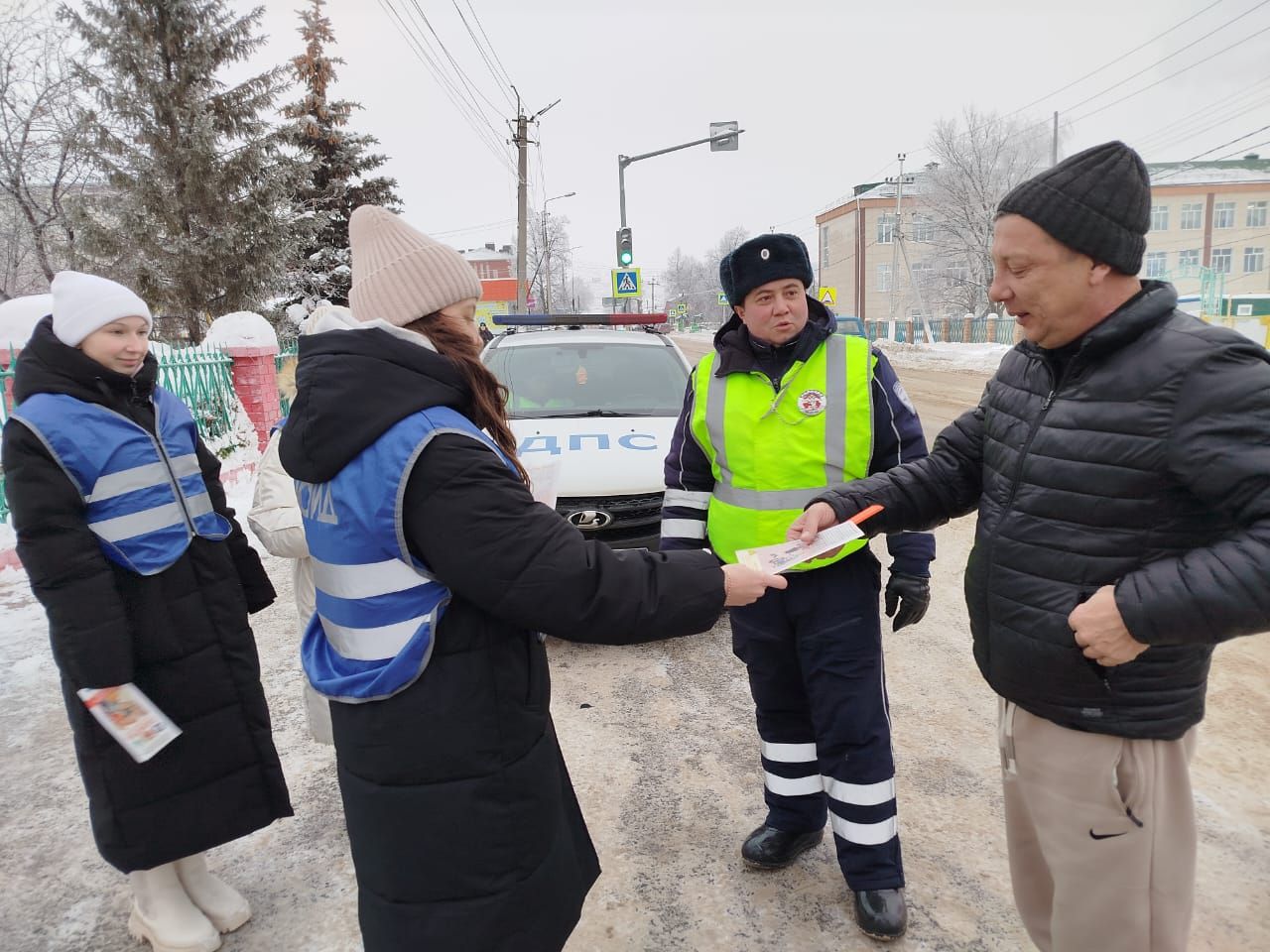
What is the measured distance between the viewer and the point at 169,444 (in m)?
2.49

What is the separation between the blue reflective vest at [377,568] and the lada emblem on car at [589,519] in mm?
2898

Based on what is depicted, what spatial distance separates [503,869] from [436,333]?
3.66ft

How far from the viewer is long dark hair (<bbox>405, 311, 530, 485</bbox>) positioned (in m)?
1.63

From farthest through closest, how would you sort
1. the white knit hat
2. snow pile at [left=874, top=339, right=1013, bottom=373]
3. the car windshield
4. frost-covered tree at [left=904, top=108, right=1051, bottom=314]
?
frost-covered tree at [left=904, top=108, right=1051, bottom=314] < snow pile at [left=874, top=339, right=1013, bottom=373] < the car windshield < the white knit hat

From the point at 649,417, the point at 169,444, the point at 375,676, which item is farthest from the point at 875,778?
the point at 649,417

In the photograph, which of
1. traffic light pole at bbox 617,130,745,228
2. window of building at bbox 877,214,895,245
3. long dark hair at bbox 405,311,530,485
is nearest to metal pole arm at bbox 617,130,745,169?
traffic light pole at bbox 617,130,745,228

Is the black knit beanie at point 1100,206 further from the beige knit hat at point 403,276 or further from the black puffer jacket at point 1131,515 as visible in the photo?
the beige knit hat at point 403,276

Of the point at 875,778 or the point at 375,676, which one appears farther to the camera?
the point at 875,778

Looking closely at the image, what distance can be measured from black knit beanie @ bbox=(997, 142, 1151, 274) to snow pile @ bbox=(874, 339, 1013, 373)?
24.3 m

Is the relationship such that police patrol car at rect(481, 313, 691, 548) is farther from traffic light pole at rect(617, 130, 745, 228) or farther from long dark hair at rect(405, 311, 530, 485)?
traffic light pole at rect(617, 130, 745, 228)

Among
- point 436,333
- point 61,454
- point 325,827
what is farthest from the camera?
point 325,827

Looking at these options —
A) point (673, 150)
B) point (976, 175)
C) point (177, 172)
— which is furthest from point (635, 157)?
point (976, 175)

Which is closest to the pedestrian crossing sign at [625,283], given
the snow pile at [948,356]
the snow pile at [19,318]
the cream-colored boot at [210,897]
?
the snow pile at [948,356]

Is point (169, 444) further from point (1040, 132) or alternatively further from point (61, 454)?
point (1040, 132)
